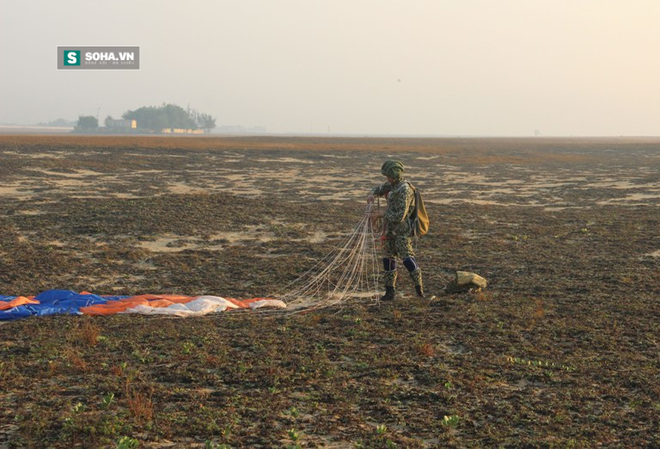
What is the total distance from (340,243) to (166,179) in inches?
828

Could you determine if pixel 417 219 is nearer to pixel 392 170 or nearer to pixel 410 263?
pixel 410 263

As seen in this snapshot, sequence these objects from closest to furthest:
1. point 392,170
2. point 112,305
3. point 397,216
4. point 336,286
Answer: point 112,305 → point 397,216 → point 392,170 → point 336,286

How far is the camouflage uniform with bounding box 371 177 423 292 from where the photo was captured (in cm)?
1045

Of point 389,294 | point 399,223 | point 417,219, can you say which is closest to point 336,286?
point 389,294

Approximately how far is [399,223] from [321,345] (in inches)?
124

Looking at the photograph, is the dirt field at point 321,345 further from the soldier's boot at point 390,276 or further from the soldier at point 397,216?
the soldier at point 397,216

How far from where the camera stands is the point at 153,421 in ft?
18.6

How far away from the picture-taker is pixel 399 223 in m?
10.6

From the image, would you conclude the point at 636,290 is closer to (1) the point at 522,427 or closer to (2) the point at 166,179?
(1) the point at 522,427

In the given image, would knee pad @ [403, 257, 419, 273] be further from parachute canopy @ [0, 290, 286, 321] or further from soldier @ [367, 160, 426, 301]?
parachute canopy @ [0, 290, 286, 321]

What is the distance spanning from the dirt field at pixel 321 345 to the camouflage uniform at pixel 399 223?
2.64 ft

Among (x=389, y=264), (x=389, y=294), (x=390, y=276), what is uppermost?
(x=389, y=264)

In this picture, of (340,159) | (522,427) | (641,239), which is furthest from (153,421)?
(340,159)

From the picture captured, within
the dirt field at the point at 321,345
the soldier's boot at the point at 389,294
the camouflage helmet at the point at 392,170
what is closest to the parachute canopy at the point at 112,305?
the dirt field at the point at 321,345
